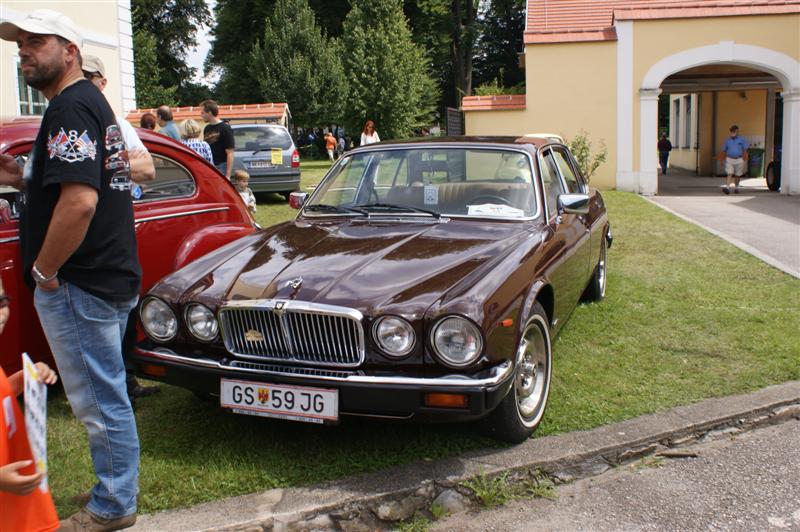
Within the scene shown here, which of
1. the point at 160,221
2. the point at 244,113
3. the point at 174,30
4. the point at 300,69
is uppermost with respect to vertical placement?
the point at 174,30

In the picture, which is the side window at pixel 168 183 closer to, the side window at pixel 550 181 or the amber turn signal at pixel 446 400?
the side window at pixel 550 181

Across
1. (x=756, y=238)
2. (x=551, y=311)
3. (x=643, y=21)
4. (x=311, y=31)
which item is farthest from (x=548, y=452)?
(x=311, y=31)

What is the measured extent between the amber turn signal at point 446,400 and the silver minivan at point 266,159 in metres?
11.9

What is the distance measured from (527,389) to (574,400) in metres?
0.57

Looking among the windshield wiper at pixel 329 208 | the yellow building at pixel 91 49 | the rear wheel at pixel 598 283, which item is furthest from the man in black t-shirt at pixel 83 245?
the yellow building at pixel 91 49

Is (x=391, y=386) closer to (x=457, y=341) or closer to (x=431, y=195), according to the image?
(x=457, y=341)

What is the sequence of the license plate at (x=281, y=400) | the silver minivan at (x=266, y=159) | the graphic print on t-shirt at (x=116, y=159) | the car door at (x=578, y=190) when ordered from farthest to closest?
the silver minivan at (x=266, y=159)
the car door at (x=578, y=190)
the license plate at (x=281, y=400)
the graphic print on t-shirt at (x=116, y=159)

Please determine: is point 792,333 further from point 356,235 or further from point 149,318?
point 149,318

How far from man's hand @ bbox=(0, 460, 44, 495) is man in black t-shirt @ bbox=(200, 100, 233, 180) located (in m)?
7.38

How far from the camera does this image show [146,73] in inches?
1602

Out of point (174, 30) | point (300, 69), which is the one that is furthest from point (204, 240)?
point (174, 30)

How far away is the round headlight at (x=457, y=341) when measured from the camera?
11.3 ft

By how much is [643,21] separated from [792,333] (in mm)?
14096

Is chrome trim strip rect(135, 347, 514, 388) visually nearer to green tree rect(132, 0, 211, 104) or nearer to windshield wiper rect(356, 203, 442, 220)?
windshield wiper rect(356, 203, 442, 220)
